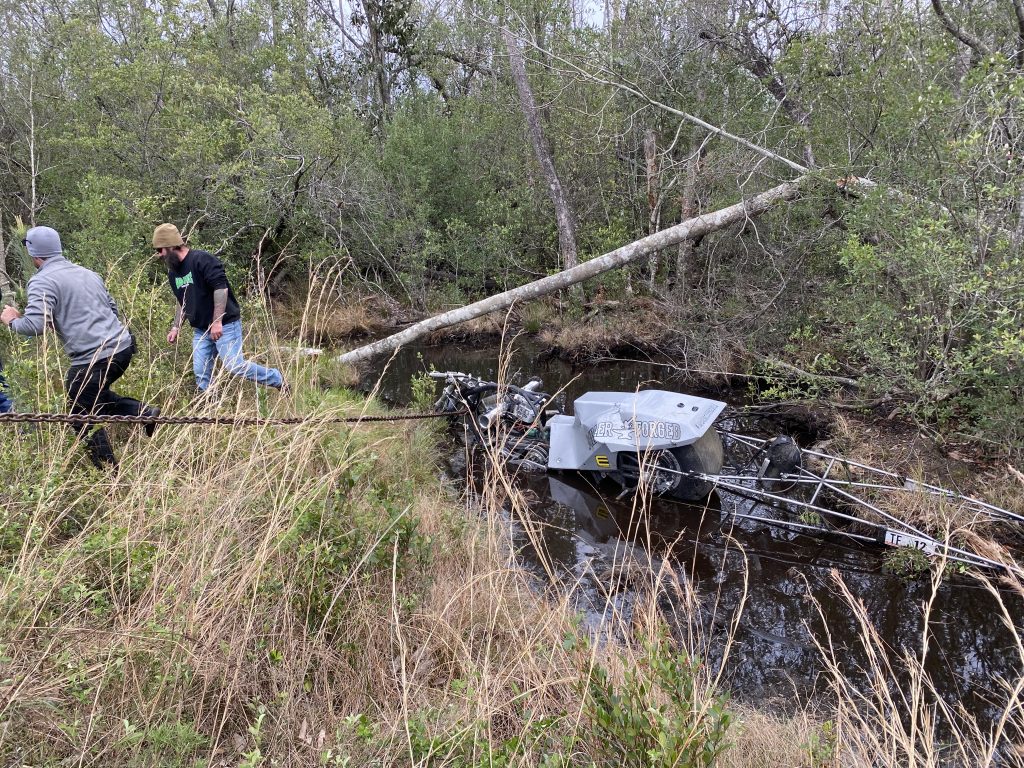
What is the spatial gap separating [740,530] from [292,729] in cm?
427

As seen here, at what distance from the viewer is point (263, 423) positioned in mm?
2826

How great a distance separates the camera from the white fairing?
482 centimetres

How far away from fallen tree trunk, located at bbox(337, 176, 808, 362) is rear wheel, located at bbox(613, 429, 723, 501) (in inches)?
131

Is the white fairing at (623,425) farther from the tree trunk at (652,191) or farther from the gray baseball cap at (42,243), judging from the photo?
the tree trunk at (652,191)

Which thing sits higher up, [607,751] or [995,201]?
[995,201]

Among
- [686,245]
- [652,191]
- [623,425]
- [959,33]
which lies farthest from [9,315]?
[652,191]

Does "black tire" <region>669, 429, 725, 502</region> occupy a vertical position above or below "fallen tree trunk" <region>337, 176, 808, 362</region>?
below

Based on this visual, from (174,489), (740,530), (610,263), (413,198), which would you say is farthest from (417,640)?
(413,198)

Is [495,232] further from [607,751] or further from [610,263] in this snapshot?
[607,751]

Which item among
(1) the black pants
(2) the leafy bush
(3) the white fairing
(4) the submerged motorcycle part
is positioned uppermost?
(1) the black pants

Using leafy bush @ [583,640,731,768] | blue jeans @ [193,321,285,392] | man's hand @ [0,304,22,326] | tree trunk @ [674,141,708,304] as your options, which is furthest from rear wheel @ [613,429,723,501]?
tree trunk @ [674,141,708,304]

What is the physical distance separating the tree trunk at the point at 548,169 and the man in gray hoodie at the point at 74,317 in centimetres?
913

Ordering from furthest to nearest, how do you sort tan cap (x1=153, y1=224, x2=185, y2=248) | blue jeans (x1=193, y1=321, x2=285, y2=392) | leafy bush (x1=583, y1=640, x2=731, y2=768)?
tan cap (x1=153, y1=224, x2=185, y2=248)
blue jeans (x1=193, y1=321, x2=285, y2=392)
leafy bush (x1=583, y1=640, x2=731, y2=768)

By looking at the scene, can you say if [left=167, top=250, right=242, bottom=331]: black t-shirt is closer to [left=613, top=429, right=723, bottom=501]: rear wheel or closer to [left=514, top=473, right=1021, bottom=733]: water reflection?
[left=514, top=473, right=1021, bottom=733]: water reflection
